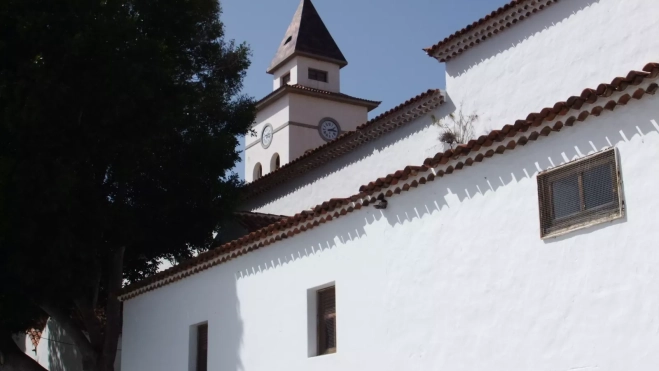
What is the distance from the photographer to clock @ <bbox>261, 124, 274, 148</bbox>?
98.4ft

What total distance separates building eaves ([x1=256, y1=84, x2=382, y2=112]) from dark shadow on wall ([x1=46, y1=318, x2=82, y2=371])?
10.9 m

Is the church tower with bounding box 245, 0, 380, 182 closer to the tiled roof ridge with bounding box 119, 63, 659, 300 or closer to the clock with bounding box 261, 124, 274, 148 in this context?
the clock with bounding box 261, 124, 274, 148

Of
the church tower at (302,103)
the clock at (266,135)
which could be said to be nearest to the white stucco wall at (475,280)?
the church tower at (302,103)

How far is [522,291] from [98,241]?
9297 mm

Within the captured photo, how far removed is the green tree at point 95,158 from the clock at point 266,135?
11.9 m

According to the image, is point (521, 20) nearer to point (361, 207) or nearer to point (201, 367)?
point (361, 207)

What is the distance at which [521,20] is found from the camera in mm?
15578

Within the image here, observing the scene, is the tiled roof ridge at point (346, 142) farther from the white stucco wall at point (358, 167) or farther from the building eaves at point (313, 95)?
the building eaves at point (313, 95)

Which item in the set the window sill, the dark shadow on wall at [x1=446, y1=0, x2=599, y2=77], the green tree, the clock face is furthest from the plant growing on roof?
the clock face

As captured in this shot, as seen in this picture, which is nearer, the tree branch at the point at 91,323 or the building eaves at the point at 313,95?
the tree branch at the point at 91,323

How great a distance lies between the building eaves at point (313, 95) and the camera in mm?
29000

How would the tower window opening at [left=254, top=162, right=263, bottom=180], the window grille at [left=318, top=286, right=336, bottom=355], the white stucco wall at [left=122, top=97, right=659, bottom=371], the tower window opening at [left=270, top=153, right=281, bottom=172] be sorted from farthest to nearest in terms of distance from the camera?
1. the tower window opening at [left=254, top=162, right=263, bottom=180]
2. the tower window opening at [left=270, top=153, right=281, bottom=172]
3. the window grille at [left=318, top=286, right=336, bottom=355]
4. the white stucco wall at [left=122, top=97, right=659, bottom=371]

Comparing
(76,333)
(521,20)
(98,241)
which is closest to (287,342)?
(98,241)

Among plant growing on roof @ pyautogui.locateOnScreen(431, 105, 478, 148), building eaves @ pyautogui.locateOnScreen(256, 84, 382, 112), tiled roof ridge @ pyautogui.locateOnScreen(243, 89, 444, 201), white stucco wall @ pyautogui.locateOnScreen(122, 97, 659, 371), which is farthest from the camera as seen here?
building eaves @ pyautogui.locateOnScreen(256, 84, 382, 112)
